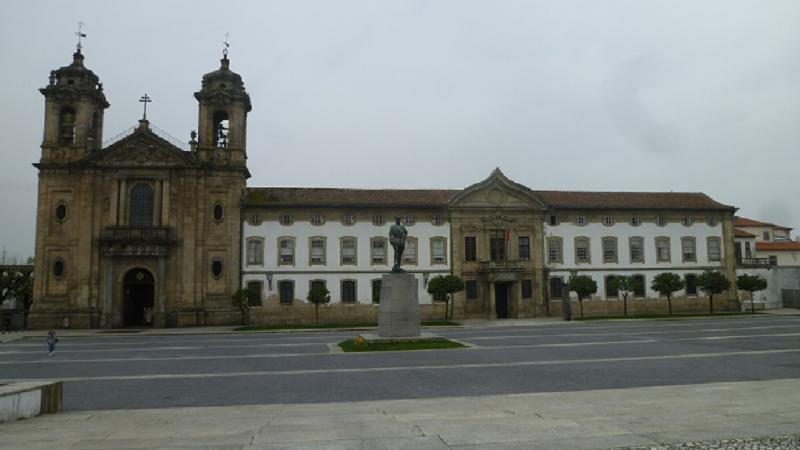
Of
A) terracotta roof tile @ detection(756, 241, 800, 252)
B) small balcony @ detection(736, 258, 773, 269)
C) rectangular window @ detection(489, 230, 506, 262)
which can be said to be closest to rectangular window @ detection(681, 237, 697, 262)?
small balcony @ detection(736, 258, 773, 269)

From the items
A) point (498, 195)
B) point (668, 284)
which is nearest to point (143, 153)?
point (498, 195)

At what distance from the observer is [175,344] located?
2861 centimetres

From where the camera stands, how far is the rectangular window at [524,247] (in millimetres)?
47678

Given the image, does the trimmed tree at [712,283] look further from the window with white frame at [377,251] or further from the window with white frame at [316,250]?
the window with white frame at [316,250]

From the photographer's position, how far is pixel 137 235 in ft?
137

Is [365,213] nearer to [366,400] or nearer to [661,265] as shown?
[661,265]

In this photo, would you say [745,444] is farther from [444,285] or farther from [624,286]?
[624,286]

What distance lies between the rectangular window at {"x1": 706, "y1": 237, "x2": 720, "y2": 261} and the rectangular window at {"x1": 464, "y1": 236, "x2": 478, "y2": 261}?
21186 millimetres

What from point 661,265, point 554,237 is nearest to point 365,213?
point 554,237

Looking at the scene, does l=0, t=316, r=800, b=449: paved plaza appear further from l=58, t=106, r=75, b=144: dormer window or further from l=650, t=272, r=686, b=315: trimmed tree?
l=58, t=106, r=75, b=144: dormer window

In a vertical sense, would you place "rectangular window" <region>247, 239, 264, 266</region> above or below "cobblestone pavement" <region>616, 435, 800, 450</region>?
above

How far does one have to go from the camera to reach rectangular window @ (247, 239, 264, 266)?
44366 millimetres

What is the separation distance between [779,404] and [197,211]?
3957 cm

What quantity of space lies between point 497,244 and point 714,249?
64.9 feet
